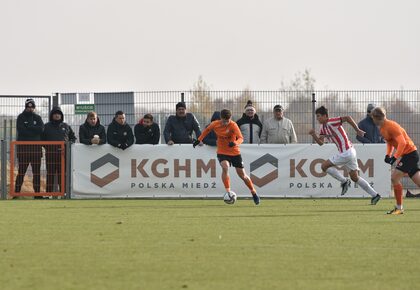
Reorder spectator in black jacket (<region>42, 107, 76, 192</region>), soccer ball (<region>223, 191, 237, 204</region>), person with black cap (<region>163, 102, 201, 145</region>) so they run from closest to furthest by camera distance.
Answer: soccer ball (<region>223, 191, 237, 204</region>) → person with black cap (<region>163, 102, 201, 145</region>) → spectator in black jacket (<region>42, 107, 76, 192</region>)

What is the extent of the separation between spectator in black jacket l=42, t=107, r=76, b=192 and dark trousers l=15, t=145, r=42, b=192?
0.21 metres

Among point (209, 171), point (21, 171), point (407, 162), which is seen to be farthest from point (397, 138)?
point (21, 171)

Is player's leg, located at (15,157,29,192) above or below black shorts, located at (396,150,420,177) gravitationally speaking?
below

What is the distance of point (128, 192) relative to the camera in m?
26.1

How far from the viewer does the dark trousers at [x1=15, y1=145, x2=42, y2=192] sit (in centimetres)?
2619

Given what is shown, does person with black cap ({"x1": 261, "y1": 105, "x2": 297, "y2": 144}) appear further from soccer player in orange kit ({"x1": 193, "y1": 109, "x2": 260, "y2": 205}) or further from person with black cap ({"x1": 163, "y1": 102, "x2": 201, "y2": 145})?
soccer player in orange kit ({"x1": 193, "y1": 109, "x2": 260, "y2": 205})

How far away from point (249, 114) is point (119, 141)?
119 inches

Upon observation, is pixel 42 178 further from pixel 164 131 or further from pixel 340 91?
pixel 340 91

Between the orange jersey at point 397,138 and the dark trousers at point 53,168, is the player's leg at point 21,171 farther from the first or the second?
the orange jersey at point 397,138
